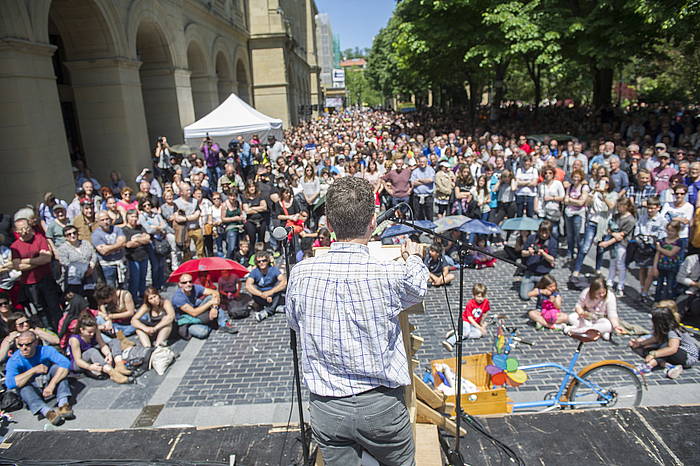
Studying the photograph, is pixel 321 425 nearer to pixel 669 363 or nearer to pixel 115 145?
pixel 669 363

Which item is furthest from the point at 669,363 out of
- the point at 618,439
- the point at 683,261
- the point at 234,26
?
the point at 234,26

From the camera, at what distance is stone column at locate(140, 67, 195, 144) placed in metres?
17.6

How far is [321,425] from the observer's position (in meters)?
2.27

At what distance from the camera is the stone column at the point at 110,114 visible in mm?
13430

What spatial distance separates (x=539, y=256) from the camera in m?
8.38

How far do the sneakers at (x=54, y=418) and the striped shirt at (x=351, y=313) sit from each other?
15.2 feet

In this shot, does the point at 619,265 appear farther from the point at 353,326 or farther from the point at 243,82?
the point at 243,82

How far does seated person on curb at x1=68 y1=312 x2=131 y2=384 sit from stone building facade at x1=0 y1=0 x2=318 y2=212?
5.77 meters

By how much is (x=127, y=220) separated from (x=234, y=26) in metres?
22.6

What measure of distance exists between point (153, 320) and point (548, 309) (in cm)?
608

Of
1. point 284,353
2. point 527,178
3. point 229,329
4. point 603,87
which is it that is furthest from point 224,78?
point 284,353

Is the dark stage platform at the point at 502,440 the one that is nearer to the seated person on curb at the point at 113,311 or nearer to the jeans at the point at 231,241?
the seated person on curb at the point at 113,311

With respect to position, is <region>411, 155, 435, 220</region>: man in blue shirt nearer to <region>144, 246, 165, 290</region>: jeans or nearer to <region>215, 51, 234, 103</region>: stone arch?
<region>144, 246, 165, 290</region>: jeans

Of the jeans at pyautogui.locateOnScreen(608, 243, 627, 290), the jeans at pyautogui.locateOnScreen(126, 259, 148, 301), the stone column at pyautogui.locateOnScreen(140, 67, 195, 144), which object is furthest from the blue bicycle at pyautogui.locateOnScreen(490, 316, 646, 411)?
the stone column at pyautogui.locateOnScreen(140, 67, 195, 144)
